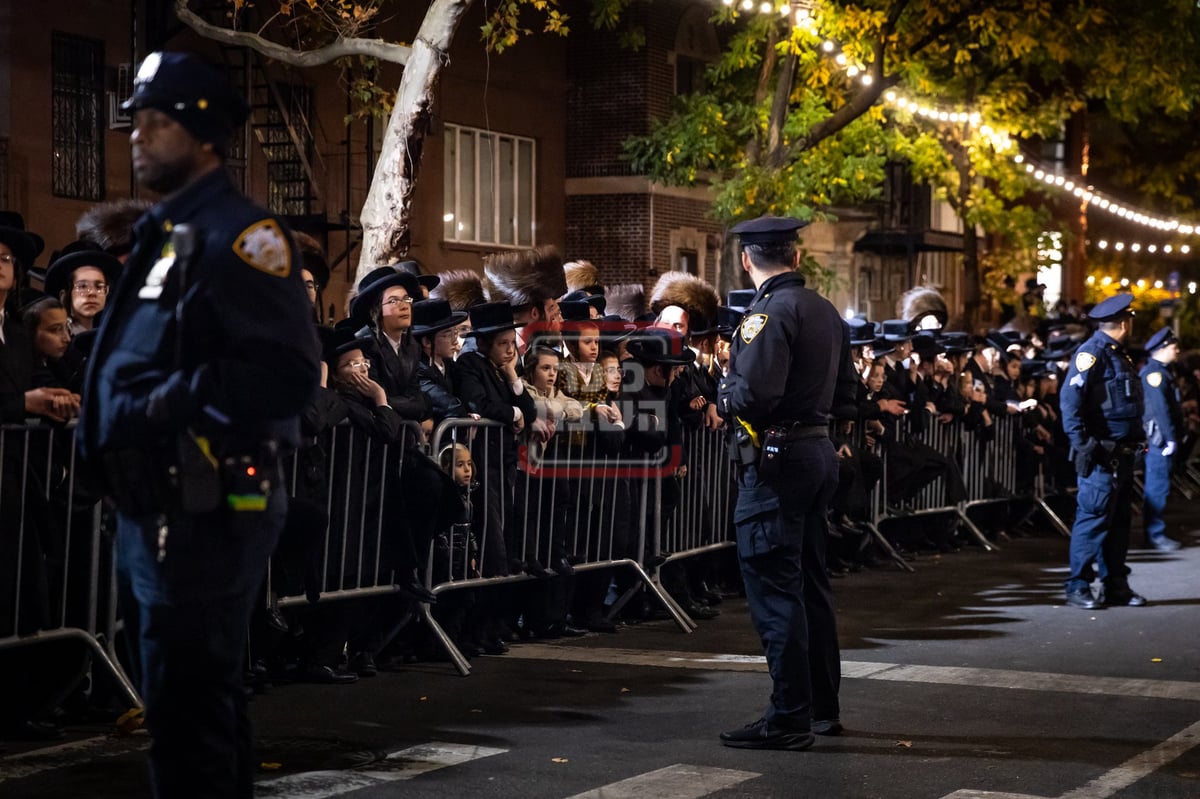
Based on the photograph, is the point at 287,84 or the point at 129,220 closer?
the point at 129,220

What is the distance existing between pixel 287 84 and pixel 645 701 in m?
17.2

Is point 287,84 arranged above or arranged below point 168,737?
above

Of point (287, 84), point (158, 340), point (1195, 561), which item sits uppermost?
point (287, 84)

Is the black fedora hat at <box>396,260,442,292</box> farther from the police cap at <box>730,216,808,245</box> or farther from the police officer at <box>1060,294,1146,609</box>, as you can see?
the police officer at <box>1060,294,1146,609</box>

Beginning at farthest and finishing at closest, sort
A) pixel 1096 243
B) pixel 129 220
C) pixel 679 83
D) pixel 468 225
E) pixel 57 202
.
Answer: pixel 1096 243, pixel 679 83, pixel 468 225, pixel 57 202, pixel 129 220

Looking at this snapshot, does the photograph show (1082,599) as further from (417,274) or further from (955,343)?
(417,274)

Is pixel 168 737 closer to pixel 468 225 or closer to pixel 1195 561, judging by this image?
pixel 1195 561

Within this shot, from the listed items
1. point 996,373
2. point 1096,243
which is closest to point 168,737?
point 996,373

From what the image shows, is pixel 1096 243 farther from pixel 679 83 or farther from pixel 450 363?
pixel 450 363

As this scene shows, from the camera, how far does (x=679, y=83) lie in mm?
31438

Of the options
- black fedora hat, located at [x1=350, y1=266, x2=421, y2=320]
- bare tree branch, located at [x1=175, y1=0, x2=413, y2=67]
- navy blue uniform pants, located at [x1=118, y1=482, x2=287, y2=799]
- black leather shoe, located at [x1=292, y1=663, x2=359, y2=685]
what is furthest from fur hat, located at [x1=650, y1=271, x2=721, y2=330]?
navy blue uniform pants, located at [x1=118, y1=482, x2=287, y2=799]

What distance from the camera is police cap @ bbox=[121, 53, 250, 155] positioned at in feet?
15.4

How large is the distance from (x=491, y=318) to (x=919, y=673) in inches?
122

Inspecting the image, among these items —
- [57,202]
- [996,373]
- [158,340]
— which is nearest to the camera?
[158,340]
